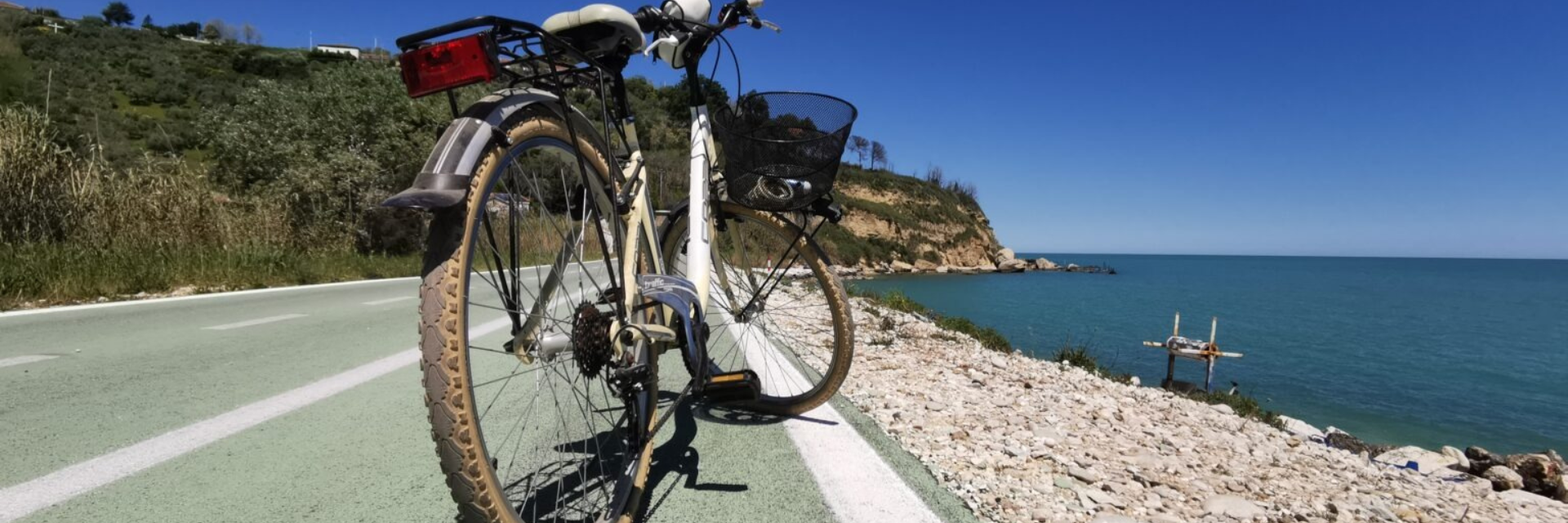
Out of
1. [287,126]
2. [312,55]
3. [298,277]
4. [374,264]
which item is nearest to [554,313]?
[298,277]

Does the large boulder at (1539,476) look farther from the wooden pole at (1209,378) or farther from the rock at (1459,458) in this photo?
the wooden pole at (1209,378)

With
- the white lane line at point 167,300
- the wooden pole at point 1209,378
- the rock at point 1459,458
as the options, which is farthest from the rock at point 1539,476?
the wooden pole at point 1209,378

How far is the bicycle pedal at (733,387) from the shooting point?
2812 mm

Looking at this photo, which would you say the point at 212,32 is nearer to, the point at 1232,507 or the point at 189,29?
the point at 189,29

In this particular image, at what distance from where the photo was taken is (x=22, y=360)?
12.8 feet

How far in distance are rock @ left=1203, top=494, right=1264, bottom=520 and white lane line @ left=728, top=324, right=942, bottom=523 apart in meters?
1.06

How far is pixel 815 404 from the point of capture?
302 cm

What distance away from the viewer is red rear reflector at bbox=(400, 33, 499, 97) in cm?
139

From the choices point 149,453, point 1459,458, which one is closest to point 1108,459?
point 149,453

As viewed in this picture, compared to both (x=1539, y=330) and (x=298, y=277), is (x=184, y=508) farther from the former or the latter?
(x=1539, y=330)

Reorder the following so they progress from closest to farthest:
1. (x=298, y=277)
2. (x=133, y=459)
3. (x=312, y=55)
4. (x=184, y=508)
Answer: (x=184, y=508)
(x=133, y=459)
(x=298, y=277)
(x=312, y=55)

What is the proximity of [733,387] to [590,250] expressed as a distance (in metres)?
0.95

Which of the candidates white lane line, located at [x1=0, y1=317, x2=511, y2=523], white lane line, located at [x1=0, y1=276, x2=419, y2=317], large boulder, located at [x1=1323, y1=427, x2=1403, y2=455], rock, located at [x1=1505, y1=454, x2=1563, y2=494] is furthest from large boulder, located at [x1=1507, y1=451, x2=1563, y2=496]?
white lane line, located at [x1=0, y1=276, x2=419, y2=317]

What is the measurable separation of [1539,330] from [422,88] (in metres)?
61.3
